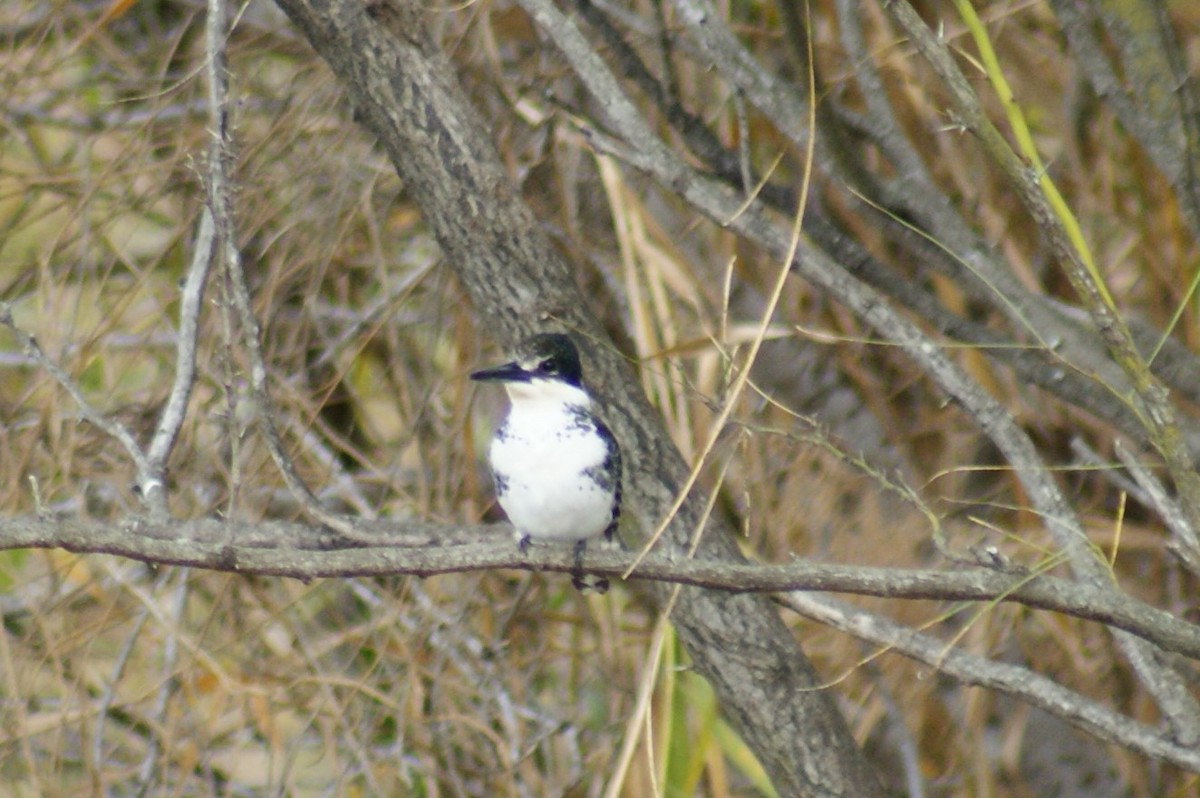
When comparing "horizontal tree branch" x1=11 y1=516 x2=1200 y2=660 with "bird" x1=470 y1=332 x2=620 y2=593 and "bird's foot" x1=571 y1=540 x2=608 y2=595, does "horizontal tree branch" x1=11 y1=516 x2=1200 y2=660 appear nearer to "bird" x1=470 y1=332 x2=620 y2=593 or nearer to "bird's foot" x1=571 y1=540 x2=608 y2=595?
"bird's foot" x1=571 y1=540 x2=608 y2=595

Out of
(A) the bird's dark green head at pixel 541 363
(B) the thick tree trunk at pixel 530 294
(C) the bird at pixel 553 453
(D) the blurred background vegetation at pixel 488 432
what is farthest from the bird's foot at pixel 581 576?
(D) the blurred background vegetation at pixel 488 432

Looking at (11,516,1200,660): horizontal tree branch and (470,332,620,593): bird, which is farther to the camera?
(470,332,620,593): bird

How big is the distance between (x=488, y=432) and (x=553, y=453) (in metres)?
1.38

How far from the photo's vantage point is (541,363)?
2295 millimetres

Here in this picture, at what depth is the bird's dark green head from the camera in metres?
2.28

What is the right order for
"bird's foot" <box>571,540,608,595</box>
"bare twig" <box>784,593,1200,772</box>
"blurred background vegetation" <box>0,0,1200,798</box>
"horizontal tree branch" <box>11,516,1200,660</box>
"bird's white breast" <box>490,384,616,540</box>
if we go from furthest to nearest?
"blurred background vegetation" <box>0,0,1200,798</box> → "bird's white breast" <box>490,384,616,540</box> → "bare twig" <box>784,593,1200,772</box> → "bird's foot" <box>571,540,608,595</box> → "horizontal tree branch" <box>11,516,1200,660</box>

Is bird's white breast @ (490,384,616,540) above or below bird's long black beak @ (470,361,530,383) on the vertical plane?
below

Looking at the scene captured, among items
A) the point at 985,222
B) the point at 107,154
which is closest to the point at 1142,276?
the point at 985,222

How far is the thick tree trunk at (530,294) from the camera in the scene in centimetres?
234

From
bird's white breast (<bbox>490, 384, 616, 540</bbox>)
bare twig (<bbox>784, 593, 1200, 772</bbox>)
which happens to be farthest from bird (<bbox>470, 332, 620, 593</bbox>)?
bare twig (<bbox>784, 593, 1200, 772</bbox>)

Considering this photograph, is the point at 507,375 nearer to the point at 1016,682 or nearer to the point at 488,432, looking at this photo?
the point at 1016,682

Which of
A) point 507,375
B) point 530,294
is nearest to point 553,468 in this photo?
point 507,375

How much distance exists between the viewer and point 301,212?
319cm

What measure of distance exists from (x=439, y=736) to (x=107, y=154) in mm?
1822
